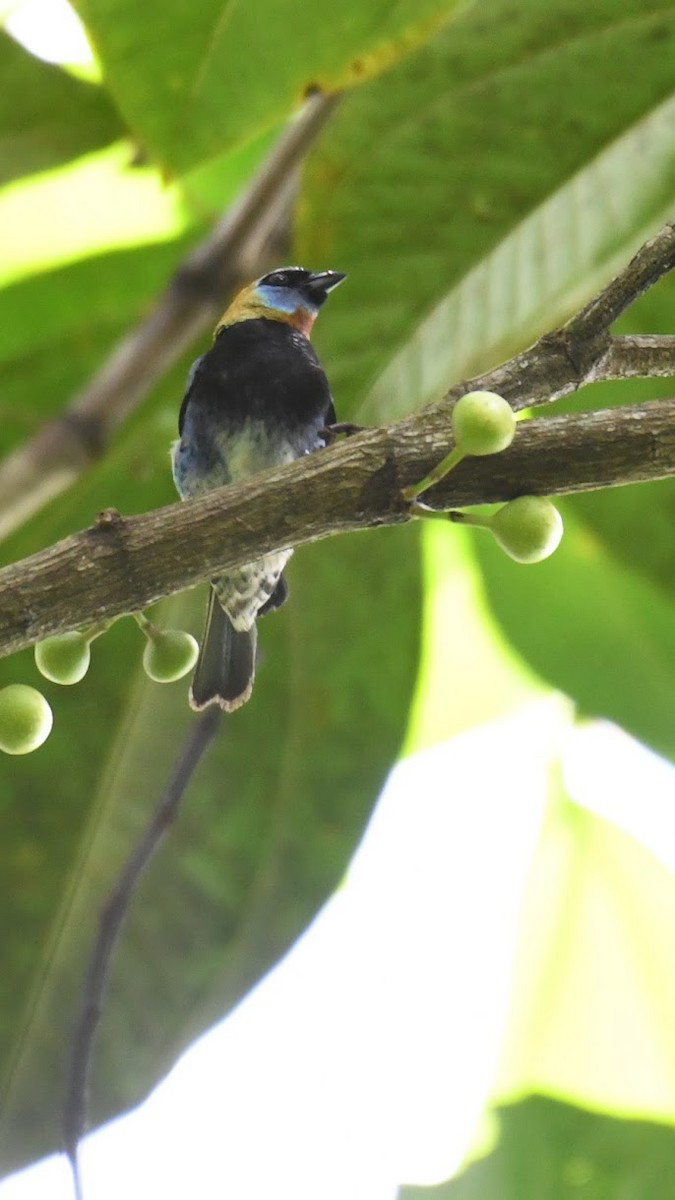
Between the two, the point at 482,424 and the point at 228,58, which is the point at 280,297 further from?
the point at 482,424

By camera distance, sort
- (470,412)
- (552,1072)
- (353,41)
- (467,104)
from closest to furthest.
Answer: (470,412) → (353,41) → (467,104) → (552,1072)

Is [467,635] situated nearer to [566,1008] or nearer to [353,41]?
[566,1008]

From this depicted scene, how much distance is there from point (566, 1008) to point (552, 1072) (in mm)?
115

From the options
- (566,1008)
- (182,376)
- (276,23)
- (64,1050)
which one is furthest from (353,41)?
(64,1050)

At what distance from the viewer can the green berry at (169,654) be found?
1542 mm

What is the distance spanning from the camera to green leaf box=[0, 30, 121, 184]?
2881mm

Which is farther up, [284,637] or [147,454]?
[147,454]

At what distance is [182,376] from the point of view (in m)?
2.83

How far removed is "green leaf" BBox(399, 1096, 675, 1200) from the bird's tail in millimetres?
946

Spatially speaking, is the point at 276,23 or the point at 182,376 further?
the point at 182,376

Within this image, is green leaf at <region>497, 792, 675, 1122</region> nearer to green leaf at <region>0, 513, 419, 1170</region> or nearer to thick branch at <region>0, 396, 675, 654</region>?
green leaf at <region>0, 513, 419, 1170</region>

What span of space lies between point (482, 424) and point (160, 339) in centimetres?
135

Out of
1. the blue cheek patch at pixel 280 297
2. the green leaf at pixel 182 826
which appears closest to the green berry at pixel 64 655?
the green leaf at pixel 182 826

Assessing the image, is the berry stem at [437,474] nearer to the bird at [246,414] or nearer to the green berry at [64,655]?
the green berry at [64,655]
